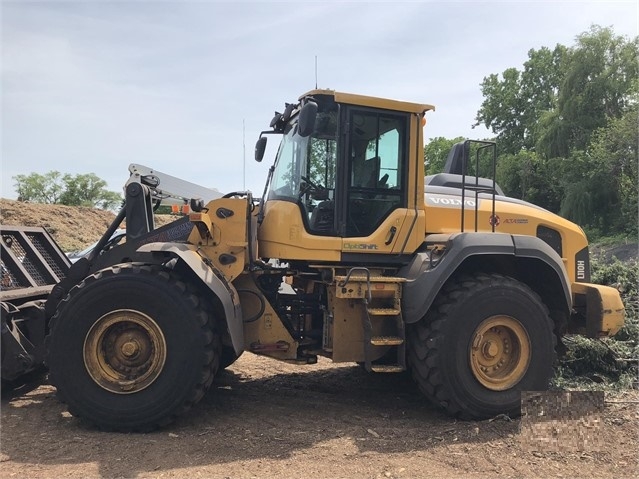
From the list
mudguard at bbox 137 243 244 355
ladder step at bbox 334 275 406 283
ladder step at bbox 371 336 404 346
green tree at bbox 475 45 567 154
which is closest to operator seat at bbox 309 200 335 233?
ladder step at bbox 334 275 406 283

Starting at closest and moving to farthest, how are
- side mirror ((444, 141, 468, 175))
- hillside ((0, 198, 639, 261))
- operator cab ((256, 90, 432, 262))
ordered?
operator cab ((256, 90, 432, 262)), side mirror ((444, 141, 468, 175)), hillside ((0, 198, 639, 261))

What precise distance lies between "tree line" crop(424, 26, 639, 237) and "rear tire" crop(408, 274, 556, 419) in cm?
1718

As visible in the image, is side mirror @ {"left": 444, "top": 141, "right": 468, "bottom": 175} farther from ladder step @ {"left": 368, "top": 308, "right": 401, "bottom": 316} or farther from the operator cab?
ladder step @ {"left": 368, "top": 308, "right": 401, "bottom": 316}

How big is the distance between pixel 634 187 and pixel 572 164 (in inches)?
161

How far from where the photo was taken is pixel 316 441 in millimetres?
3926

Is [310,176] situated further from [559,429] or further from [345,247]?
[559,429]

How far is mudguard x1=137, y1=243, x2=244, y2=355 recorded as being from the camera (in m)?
4.20

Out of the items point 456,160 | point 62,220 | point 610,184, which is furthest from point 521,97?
point 456,160

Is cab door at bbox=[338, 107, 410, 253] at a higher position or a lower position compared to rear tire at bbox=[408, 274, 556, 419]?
higher

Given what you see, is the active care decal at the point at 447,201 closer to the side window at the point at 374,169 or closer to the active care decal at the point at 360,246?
the side window at the point at 374,169

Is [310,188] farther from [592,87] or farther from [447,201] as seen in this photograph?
[592,87]

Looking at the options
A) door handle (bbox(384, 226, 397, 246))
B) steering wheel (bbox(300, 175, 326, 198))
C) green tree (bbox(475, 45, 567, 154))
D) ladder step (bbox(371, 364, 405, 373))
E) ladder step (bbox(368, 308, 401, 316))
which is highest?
green tree (bbox(475, 45, 567, 154))

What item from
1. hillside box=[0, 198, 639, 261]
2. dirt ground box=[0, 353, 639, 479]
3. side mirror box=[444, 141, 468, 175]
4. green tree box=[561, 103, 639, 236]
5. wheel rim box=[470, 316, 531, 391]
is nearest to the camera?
dirt ground box=[0, 353, 639, 479]

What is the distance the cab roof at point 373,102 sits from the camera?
183 inches
